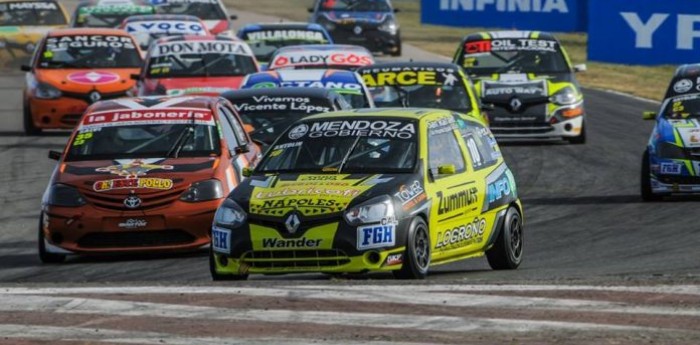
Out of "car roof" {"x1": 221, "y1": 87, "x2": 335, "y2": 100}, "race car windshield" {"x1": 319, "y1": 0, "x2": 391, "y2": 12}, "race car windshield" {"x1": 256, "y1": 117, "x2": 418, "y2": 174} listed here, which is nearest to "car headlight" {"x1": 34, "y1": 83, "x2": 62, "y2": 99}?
"car roof" {"x1": 221, "y1": 87, "x2": 335, "y2": 100}

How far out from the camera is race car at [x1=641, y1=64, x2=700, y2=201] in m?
Result: 18.7

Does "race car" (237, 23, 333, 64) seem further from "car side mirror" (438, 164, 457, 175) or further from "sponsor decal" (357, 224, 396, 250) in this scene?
"sponsor decal" (357, 224, 396, 250)

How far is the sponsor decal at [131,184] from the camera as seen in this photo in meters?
15.2

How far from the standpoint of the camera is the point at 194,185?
1527cm

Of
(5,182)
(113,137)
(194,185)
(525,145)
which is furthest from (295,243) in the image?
(525,145)

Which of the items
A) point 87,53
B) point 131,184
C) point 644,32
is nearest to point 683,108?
point 131,184

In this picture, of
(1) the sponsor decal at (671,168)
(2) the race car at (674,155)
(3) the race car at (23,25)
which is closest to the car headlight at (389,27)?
(3) the race car at (23,25)

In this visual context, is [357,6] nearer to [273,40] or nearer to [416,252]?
[273,40]

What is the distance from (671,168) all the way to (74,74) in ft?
35.8

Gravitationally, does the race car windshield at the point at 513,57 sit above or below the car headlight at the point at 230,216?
below

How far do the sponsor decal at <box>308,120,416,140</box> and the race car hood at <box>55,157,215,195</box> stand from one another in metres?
1.80

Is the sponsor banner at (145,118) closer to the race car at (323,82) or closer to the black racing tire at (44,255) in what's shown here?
the black racing tire at (44,255)

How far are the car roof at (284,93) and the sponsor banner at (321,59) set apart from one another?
594 centimetres

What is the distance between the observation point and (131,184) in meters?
15.2
